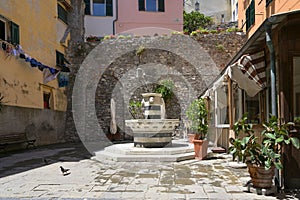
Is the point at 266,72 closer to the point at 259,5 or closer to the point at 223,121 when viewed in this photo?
the point at 223,121

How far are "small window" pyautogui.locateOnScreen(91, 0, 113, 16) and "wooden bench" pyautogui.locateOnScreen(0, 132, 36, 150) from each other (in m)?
13.0

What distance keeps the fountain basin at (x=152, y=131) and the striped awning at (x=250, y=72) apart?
297cm

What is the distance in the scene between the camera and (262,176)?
15.8 feet

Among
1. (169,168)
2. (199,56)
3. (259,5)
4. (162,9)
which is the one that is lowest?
(169,168)

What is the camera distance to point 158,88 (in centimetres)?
1820

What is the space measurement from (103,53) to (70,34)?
253cm

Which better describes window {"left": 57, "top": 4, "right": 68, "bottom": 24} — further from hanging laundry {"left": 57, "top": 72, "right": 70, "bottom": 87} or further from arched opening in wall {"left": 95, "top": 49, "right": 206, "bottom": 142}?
arched opening in wall {"left": 95, "top": 49, "right": 206, "bottom": 142}

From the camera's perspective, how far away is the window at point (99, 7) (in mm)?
22953

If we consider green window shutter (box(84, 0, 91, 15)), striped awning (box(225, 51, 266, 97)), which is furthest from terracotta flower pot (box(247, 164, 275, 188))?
green window shutter (box(84, 0, 91, 15))

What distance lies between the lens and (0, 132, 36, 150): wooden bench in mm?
11215

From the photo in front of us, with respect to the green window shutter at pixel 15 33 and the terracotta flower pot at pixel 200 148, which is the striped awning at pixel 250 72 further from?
the green window shutter at pixel 15 33

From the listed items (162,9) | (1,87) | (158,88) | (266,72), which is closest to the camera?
(266,72)

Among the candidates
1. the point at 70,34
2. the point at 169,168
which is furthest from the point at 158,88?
the point at 169,168

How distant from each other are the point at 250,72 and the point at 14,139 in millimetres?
9534
